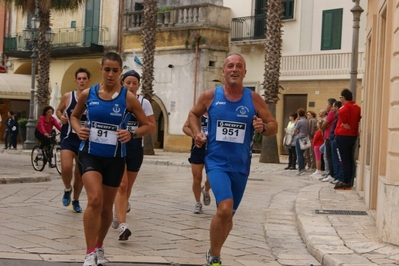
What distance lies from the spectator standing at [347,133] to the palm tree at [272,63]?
10.3 meters

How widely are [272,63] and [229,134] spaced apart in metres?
19.3

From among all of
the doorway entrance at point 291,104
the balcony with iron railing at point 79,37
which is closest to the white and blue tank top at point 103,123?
the doorway entrance at point 291,104

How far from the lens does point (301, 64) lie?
3120cm

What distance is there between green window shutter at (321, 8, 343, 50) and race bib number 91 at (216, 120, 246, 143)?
23.7 meters

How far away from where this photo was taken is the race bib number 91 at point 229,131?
23.1 feet

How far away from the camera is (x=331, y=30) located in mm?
30344

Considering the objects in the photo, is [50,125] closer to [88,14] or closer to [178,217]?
[178,217]

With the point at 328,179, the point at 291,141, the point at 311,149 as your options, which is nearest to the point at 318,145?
the point at 311,149

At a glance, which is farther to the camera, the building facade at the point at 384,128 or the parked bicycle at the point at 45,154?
the parked bicycle at the point at 45,154

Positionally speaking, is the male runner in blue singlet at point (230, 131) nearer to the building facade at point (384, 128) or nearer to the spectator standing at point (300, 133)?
the building facade at point (384, 128)

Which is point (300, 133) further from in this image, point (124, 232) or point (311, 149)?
point (124, 232)

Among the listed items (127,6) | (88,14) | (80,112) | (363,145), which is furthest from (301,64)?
(80,112)

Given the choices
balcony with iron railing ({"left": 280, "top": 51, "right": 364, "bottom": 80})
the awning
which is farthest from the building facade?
the awning

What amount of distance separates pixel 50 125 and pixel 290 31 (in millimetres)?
14864
